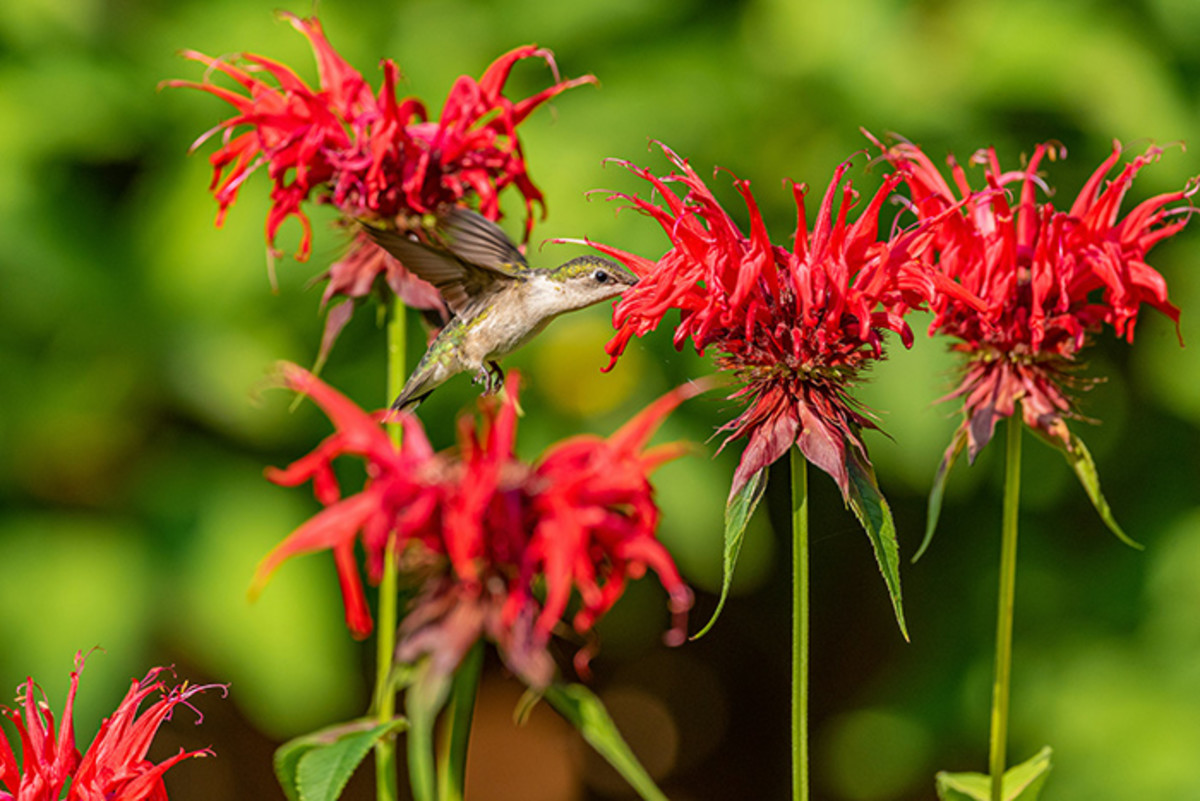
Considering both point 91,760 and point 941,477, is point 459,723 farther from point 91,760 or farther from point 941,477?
point 941,477

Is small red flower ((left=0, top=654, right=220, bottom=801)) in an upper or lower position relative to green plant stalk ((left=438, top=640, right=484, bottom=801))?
lower

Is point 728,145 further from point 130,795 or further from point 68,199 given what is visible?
point 130,795

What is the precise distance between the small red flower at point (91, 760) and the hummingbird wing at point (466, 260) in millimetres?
384

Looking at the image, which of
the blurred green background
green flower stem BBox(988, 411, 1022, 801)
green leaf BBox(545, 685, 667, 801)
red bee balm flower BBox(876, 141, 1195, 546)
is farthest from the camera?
the blurred green background

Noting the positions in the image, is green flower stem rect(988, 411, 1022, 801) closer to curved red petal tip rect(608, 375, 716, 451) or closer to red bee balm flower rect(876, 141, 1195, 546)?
red bee balm flower rect(876, 141, 1195, 546)

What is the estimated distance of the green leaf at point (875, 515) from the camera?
0.83m

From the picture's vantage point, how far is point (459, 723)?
70 centimetres

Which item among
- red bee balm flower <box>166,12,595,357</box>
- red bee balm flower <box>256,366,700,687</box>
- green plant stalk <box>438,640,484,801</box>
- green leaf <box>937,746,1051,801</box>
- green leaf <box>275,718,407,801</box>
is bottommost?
green leaf <box>937,746,1051,801</box>

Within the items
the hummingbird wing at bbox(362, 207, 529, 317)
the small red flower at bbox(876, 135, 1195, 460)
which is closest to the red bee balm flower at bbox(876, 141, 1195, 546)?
the small red flower at bbox(876, 135, 1195, 460)

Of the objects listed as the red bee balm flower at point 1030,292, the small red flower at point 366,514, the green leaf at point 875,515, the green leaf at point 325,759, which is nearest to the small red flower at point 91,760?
the green leaf at point 325,759

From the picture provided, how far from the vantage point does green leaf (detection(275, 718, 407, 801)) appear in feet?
2.41

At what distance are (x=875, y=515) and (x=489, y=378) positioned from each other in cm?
38

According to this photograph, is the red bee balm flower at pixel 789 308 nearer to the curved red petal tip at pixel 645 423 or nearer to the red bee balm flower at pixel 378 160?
the curved red petal tip at pixel 645 423

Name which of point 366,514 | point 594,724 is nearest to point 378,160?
point 366,514
